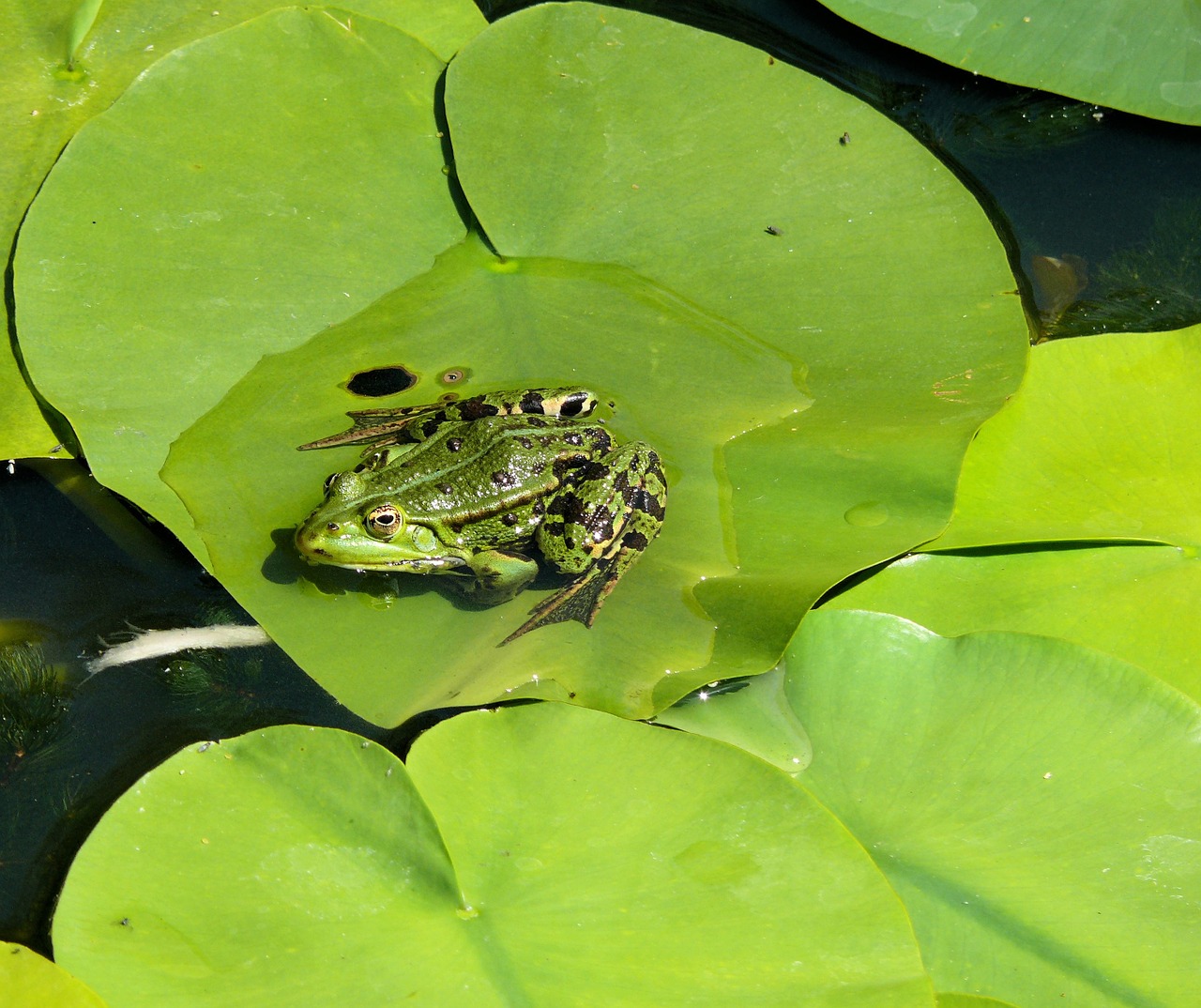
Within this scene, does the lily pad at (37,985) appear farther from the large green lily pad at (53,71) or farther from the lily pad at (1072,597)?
the lily pad at (1072,597)

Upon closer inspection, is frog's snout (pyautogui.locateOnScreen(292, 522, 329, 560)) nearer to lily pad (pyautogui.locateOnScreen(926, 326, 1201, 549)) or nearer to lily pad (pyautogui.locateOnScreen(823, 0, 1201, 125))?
lily pad (pyautogui.locateOnScreen(926, 326, 1201, 549))

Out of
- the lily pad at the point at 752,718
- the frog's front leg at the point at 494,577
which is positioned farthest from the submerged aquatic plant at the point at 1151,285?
the frog's front leg at the point at 494,577

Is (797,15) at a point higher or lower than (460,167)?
higher

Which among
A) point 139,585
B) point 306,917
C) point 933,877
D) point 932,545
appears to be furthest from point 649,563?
point 139,585

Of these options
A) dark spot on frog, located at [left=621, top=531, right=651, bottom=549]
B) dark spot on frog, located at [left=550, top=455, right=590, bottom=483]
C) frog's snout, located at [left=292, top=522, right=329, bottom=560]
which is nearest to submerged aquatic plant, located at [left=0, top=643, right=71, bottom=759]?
frog's snout, located at [left=292, top=522, right=329, bottom=560]

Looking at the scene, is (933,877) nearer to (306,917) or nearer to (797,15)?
(306,917)

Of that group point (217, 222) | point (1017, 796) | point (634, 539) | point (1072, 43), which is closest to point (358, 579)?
point (634, 539)
